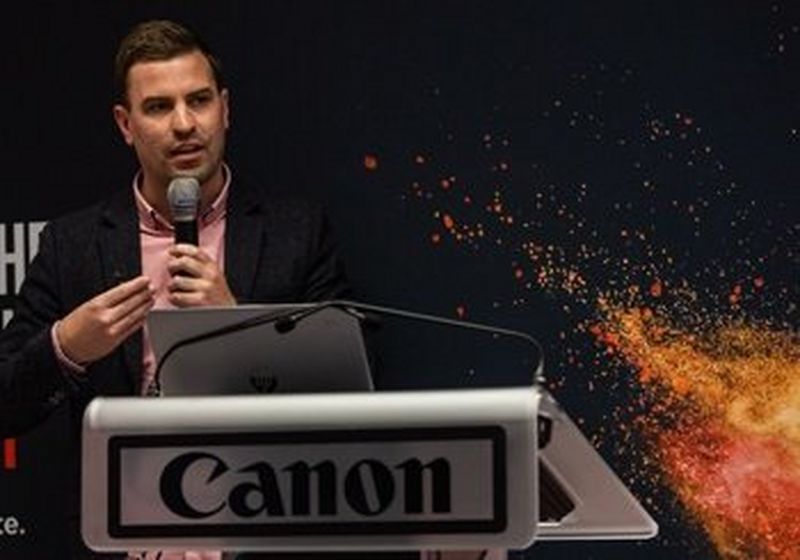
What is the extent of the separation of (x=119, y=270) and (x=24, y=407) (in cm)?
35

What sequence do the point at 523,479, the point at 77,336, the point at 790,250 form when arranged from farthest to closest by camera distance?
the point at 790,250, the point at 77,336, the point at 523,479

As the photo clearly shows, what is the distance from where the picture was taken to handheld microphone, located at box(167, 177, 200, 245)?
2.32 meters

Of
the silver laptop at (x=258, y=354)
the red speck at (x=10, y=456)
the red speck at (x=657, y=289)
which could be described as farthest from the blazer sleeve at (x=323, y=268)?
the silver laptop at (x=258, y=354)

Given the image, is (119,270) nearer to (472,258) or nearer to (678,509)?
(472,258)

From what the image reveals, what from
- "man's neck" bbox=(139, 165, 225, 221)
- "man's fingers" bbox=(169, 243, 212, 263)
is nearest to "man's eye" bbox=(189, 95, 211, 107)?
"man's neck" bbox=(139, 165, 225, 221)

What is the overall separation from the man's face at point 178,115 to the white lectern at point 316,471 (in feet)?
4.60

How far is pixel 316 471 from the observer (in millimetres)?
1447

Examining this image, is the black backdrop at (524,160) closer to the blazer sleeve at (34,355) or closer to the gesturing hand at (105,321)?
the blazer sleeve at (34,355)

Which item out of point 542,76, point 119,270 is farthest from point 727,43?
point 119,270

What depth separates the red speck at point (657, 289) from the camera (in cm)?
291

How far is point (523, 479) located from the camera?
1.40 metres

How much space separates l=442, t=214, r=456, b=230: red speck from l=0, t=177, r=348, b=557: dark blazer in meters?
0.23

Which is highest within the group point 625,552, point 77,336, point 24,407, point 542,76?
point 542,76

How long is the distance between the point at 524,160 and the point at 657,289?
0.37 meters
